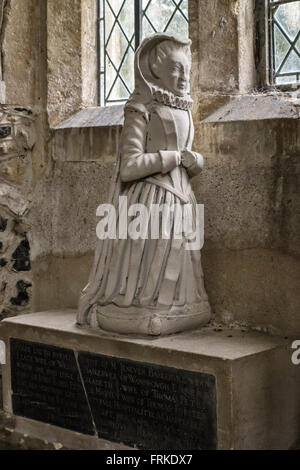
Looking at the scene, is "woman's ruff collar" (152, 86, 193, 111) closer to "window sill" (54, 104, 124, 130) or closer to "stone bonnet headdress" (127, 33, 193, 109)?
"stone bonnet headdress" (127, 33, 193, 109)

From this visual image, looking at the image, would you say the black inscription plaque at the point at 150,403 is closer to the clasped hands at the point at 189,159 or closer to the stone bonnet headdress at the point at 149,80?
the clasped hands at the point at 189,159

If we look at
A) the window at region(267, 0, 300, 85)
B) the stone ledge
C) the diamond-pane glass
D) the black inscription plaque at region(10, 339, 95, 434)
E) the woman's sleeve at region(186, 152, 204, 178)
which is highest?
the diamond-pane glass

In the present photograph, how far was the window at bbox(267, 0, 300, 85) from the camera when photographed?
400 cm

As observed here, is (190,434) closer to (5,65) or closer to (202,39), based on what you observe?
(202,39)

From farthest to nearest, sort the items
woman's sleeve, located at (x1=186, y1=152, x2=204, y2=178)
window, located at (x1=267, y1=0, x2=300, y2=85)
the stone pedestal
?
window, located at (x1=267, y1=0, x2=300, y2=85) → woman's sleeve, located at (x1=186, y1=152, x2=204, y2=178) → the stone pedestal

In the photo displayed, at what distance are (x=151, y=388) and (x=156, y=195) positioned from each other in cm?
89

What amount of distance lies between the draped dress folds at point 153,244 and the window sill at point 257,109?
0.34 metres

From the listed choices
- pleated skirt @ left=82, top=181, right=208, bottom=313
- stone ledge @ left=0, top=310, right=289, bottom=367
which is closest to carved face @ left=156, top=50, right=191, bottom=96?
pleated skirt @ left=82, top=181, right=208, bottom=313

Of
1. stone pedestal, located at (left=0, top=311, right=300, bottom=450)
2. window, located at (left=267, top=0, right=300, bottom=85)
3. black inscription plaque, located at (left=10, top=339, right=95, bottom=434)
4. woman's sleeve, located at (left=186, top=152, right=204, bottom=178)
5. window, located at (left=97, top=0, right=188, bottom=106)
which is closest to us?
stone pedestal, located at (left=0, top=311, right=300, bottom=450)

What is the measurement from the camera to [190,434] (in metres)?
3.19

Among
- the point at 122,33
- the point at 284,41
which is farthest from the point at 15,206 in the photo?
the point at 284,41

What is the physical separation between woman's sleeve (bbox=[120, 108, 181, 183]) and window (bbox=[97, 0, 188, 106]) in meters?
1.07

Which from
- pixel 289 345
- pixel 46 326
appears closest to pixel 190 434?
pixel 289 345

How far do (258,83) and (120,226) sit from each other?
3.98 ft
